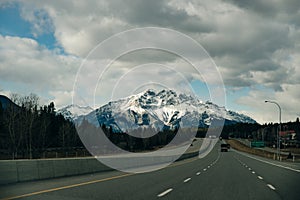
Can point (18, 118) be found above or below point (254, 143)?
above

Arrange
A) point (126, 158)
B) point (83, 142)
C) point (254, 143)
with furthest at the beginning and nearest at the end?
point (254, 143) → point (83, 142) → point (126, 158)

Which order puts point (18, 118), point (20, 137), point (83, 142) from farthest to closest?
point (83, 142) → point (18, 118) → point (20, 137)

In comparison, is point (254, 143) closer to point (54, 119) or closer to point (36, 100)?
point (54, 119)

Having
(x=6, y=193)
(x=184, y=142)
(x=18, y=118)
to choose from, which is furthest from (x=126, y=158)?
(x=184, y=142)

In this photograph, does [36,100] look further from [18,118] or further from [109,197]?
[109,197]

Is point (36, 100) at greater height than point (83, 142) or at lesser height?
greater

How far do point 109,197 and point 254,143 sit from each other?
13053cm

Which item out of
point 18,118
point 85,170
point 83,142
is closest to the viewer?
point 85,170

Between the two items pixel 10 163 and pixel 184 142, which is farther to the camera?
pixel 184 142

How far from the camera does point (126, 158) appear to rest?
3177 centimetres

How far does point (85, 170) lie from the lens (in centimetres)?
2517

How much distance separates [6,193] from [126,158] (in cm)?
1866

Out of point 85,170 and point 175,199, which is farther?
point 85,170

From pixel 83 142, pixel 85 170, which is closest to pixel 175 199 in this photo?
pixel 85 170
